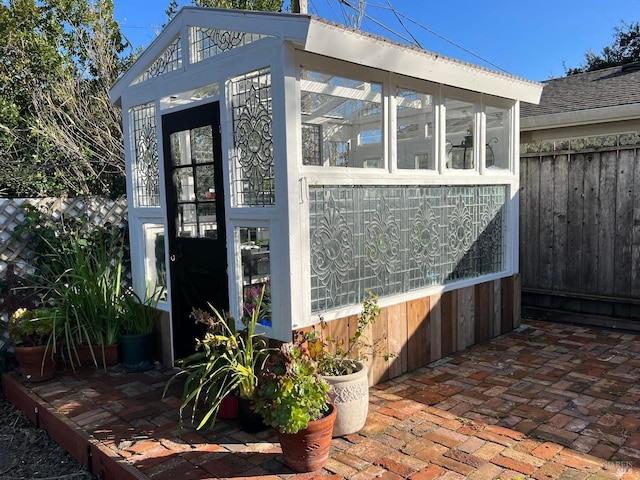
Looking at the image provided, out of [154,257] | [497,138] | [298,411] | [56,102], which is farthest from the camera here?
[56,102]

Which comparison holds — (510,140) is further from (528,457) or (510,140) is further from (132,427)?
(132,427)

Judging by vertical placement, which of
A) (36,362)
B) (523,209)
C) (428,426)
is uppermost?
(523,209)

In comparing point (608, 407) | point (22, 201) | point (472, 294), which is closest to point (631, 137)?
point (472, 294)

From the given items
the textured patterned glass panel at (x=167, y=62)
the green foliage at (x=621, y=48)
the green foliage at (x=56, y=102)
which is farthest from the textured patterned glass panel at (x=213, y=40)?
the green foliage at (x=621, y=48)

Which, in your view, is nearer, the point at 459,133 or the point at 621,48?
the point at 459,133

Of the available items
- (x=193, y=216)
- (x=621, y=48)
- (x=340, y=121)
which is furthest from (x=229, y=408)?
(x=621, y=48)

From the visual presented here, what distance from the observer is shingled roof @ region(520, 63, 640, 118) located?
18.7 ft

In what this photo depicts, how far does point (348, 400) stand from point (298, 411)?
0.53 meters

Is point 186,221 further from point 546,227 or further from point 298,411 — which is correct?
point 546,227

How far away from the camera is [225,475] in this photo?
8.52 feet

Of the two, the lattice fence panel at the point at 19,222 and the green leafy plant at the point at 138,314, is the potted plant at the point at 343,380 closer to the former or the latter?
the green leafy plant at the point at 138,314

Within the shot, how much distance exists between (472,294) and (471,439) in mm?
1958

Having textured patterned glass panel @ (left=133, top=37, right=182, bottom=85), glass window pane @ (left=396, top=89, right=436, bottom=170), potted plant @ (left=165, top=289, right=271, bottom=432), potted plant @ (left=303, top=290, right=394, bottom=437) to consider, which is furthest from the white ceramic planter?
textured patterned glass panel @ (left=133, top=37, right=182, bottom=85)

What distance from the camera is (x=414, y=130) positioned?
4125 millimetres
